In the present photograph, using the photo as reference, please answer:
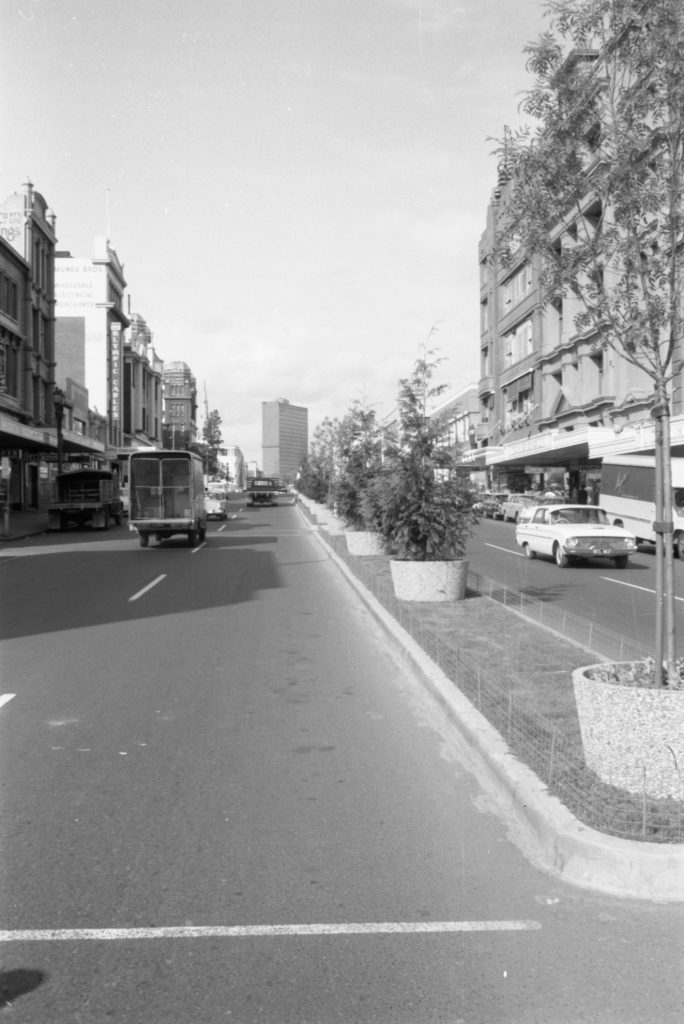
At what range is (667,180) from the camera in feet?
19.1

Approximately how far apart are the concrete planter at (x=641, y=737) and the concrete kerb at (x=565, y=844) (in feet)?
1.40

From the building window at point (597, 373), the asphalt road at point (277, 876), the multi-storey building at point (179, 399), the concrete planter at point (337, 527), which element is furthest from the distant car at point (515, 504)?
the multi-storey building at point (179, 399)

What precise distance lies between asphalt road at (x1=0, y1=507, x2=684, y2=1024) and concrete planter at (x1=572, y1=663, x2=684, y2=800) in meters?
0.76

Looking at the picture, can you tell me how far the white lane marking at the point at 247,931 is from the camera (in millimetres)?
3713

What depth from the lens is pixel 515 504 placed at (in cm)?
4669

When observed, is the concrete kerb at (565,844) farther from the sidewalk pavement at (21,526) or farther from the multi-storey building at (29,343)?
the multi-storey building at (29,343)

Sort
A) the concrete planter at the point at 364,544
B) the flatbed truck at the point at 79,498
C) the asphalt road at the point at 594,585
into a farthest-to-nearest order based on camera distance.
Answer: the flatbed truck at the point at 79,498 → the concrete planter at the point at 364,544 → the asphalt road at the point at 594,585

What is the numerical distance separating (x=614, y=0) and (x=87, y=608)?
10918 millimetres

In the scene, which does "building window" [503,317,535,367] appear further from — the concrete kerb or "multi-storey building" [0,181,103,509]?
the concrete kerb

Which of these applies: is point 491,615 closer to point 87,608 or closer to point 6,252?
point 87,608

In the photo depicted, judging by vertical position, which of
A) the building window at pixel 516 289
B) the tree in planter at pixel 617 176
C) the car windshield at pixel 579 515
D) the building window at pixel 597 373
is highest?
the building window at pixel 516 289

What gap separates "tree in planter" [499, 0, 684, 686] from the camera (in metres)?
5.70

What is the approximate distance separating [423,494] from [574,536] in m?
7.94

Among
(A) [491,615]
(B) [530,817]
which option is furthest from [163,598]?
(B) [530,817]
